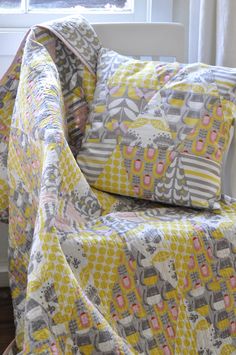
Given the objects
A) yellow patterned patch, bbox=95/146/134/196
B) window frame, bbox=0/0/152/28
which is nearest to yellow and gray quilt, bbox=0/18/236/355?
yellow patterned patch, bbox=95/146/134/196

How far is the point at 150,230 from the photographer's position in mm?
1627

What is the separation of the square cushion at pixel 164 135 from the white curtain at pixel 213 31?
30 cm

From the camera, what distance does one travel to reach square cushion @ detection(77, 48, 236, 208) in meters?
1.83

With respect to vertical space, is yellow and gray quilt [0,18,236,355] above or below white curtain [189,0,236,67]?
below

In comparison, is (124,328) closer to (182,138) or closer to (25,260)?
(25,260)

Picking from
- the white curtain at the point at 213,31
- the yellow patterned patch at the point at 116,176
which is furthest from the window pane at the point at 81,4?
the yellow patterned patch at the point at 116,176

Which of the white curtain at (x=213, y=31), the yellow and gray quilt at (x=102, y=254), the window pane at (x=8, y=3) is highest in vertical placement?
the window pane at (x=8, y=3)

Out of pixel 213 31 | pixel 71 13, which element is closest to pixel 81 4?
pixel 71 13

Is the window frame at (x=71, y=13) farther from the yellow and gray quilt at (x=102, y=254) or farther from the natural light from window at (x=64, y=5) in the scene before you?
the yellow and gray quilt at (x=102, y=254)

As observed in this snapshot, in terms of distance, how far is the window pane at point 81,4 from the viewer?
2.40 m

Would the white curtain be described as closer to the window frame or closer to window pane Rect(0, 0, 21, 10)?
the window frame

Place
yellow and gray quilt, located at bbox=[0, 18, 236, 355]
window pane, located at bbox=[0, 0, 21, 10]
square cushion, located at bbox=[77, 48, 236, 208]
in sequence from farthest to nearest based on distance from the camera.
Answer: window pane, located at bbox=[0, 0, 21, 10] < square cushion, located at bbox=[77, 48, 236, 208] < yellow and gray quilt, located at bbox=[0, 18, 236, 355]

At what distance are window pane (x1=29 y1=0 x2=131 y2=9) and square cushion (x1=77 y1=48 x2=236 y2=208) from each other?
23.5 inches

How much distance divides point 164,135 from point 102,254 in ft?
1.42
